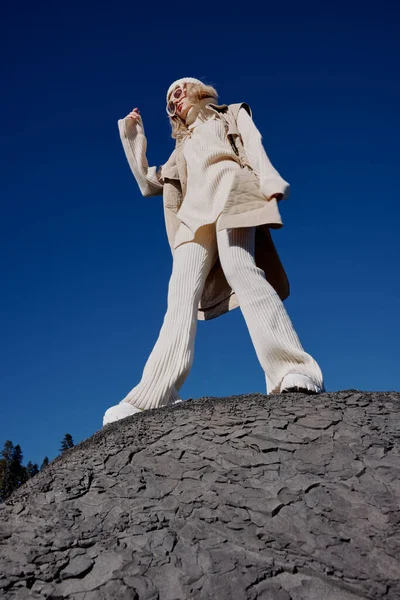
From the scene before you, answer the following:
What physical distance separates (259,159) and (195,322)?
173 cm

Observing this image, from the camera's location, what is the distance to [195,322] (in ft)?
14.4

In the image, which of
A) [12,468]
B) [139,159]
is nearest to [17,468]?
[12,468]

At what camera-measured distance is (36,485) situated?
2.95 metres

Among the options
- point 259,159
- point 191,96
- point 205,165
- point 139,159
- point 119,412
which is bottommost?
point 119,412

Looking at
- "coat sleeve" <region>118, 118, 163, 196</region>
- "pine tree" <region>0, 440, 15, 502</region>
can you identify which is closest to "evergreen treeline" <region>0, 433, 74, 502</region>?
"pine tree" <region>0, 440, 15, 502</region>

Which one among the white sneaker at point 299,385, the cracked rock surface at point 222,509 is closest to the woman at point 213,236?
the white sneaker at point 299,385

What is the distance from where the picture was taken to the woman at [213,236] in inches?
157

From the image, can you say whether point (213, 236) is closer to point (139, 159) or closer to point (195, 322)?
point (195, 322)

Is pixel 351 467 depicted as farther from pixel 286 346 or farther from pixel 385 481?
pixel 286 346

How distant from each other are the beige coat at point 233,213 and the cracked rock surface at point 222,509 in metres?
1.66

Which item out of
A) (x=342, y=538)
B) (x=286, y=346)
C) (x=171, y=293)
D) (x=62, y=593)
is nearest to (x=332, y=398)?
(x=286, y=346)

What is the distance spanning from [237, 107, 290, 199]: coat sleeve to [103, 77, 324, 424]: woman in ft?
0.03

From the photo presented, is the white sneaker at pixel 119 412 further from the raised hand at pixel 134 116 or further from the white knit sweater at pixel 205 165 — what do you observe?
the raised hand at pixel 134 116

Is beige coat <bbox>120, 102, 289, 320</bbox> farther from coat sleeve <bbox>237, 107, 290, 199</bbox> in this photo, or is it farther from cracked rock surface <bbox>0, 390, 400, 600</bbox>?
cracked rock surface <bbox>0, 390, 400, 600</bbox>
